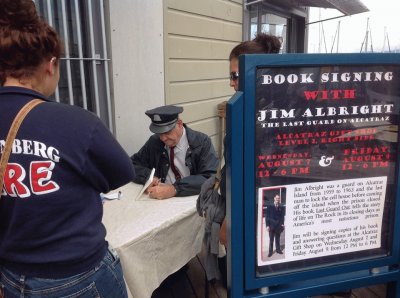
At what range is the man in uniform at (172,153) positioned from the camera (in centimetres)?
239

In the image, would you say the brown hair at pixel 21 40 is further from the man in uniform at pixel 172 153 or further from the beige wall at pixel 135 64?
the beige wall at pixel 135 64

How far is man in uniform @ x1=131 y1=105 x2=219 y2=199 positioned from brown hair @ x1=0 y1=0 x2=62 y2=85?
1337 millimetres

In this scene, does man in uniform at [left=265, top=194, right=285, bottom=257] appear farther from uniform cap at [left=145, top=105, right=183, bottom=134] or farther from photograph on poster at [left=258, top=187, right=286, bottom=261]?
uniform cap at [left=145, top=105, right=183, bottom=134]

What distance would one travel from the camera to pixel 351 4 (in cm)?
629

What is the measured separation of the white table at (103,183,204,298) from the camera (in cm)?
167

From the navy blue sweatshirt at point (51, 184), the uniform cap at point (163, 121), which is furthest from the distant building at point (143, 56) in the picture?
the navy blue sweatshirt at point (51, 184)

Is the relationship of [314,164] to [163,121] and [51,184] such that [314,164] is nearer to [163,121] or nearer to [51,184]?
[51,184]

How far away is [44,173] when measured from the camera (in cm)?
99

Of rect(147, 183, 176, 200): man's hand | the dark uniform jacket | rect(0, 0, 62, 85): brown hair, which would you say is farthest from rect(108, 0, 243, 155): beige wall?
rect(0, 0, 62, 85): brown hair

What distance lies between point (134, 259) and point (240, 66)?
1089 mm

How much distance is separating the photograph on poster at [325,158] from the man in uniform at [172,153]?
1.13 metres

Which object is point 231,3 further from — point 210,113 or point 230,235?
point 230,235

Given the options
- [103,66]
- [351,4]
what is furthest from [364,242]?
[351,4]

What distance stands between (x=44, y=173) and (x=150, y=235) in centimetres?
86
